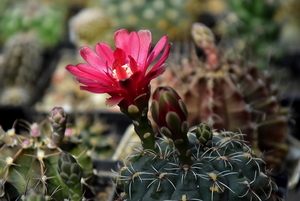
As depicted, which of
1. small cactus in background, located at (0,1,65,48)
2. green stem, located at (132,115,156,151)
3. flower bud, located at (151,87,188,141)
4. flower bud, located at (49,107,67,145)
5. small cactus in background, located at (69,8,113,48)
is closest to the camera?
flower bud, located at (151,87,188,141)

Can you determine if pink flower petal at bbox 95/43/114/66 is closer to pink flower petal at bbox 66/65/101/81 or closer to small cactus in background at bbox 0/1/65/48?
pink flower petal at bbox 66/65/101/81

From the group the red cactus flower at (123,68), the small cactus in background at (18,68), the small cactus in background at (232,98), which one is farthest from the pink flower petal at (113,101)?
the small cactus in background at (18,68)

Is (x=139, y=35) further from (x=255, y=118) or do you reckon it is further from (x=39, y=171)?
(x=255, y=118)

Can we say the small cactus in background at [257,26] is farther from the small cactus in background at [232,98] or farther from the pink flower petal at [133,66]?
the pink flower petal at [133,66]

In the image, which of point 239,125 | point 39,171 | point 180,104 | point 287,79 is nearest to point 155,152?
point 180,104

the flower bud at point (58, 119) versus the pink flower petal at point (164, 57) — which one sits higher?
the pink flower petal at point (164, 57)

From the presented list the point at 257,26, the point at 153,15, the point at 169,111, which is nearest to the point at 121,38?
the point at 169,111

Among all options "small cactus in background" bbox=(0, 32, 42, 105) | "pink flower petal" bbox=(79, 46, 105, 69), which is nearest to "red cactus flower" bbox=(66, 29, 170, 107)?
"pink flower petal" bbox=(79, 46, 105, 69)
